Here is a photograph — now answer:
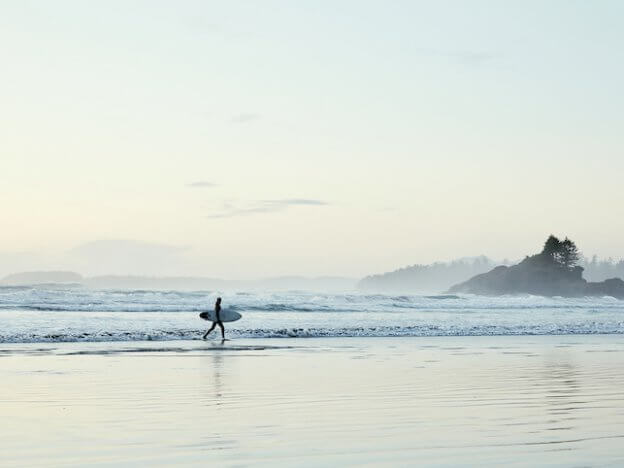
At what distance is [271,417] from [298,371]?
7.59 m

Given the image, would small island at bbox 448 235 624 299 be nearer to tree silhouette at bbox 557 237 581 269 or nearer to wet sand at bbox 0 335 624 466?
tree silhouette at bbox 557 237 581 269

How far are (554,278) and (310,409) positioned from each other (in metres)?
142

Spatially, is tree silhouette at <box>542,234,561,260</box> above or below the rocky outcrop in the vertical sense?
above

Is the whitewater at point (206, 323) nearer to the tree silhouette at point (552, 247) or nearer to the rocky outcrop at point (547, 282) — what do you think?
the rocky outcrop at point (547, 282)

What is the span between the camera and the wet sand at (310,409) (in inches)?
327

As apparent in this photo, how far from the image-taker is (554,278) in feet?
483

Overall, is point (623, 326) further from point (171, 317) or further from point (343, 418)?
point (343, 418)

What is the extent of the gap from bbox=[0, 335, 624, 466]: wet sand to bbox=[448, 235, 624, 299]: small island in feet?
415

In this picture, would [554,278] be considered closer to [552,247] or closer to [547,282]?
[547,282]

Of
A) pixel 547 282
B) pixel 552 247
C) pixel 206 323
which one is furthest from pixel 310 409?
pixel 552 247

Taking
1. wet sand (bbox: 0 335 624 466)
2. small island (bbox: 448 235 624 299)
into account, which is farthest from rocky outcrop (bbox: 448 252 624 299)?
wet sand (bbox: 0 335 624 466)

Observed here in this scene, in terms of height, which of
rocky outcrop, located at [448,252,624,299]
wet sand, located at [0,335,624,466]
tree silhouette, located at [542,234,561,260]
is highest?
tree silhouette, located at [542,234,561,260]

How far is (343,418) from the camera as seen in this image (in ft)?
35.9

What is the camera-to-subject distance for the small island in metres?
144
